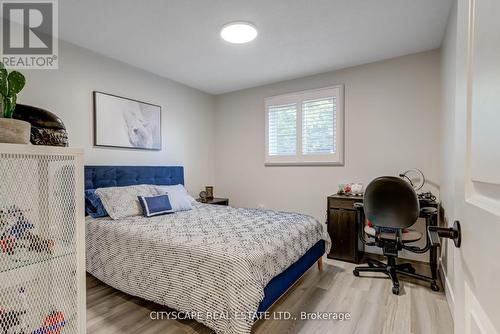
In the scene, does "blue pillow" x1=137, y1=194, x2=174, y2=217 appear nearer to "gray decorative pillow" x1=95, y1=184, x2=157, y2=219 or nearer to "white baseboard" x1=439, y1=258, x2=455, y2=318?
"gray decorative pillow" x1=95, y1=184, x2=157, y2=219

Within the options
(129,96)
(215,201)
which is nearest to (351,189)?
(215,201)

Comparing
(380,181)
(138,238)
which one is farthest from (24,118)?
(380,181)

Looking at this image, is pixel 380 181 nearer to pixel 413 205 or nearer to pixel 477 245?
pixel 413 205

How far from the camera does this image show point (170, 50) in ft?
9.48

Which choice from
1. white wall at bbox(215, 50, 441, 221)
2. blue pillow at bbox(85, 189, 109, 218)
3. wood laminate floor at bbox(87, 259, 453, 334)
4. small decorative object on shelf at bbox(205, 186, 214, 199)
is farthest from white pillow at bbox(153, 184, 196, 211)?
white wall at bbox(215, 50, 441, 221)

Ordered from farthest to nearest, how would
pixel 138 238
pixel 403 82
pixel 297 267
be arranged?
pixel 403 82 < pixel 297 267 < pixel 138 238

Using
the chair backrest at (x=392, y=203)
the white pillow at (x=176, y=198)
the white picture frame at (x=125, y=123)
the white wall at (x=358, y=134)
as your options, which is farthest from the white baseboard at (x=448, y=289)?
the white picture frame at (x=125, y=123)

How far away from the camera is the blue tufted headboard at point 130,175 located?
2.82m

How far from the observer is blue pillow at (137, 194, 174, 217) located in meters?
2.66

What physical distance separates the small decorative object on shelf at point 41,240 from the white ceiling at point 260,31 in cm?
170

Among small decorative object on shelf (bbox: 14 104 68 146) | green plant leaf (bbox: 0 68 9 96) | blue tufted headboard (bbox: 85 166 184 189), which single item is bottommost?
blue tufted headboard (bbox: 85 166 184 189)

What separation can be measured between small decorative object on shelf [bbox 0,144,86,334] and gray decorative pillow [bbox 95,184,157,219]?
1.47 m

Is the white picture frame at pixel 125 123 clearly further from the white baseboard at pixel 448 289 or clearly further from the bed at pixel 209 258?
the white baseboard at pixel 448 289

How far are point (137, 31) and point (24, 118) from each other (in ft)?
5.71
